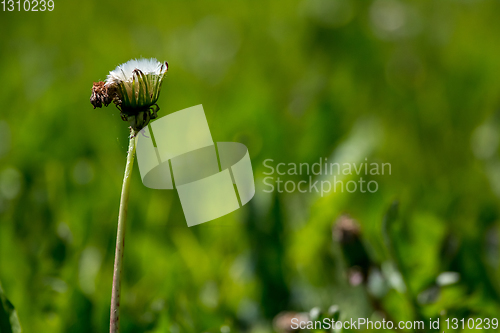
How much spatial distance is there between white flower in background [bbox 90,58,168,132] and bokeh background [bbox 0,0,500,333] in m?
0.33

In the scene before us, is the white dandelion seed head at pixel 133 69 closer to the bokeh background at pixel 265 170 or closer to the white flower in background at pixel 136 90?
the white flower in background at pixel 136 90

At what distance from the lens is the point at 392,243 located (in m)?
0.88

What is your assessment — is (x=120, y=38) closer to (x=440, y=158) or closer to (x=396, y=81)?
(x=396, y=81)

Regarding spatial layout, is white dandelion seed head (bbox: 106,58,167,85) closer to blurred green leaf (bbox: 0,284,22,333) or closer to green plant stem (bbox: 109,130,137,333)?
green plant stem (bbox: 109,130,137,333)

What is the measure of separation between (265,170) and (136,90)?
2.91 ft

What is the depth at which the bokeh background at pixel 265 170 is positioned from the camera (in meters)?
0.88

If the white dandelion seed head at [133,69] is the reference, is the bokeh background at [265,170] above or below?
below
